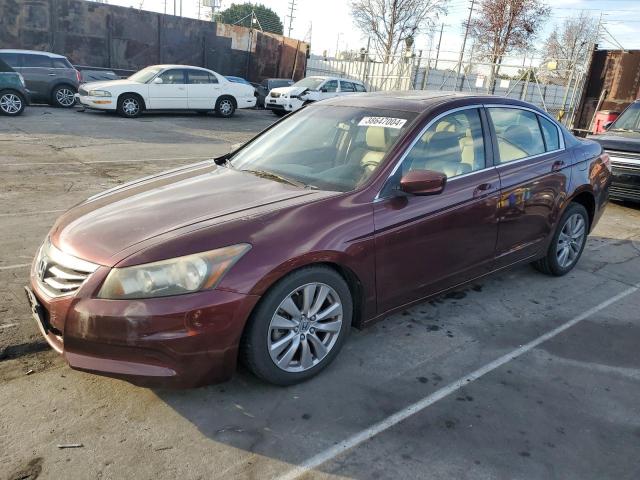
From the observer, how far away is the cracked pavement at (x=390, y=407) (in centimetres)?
251

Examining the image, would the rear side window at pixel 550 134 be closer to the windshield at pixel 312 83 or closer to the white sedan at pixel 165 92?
the white sedan at pixel 165 92

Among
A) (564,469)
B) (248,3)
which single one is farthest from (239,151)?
(248,3)

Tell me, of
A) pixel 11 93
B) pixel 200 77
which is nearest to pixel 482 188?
pixel 11 93

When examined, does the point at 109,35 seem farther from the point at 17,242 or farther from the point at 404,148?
the point at 404,148

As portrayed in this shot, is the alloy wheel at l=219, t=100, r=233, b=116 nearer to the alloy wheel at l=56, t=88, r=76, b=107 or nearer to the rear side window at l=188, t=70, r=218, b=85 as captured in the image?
the rear side window at l=188, t=70, r=218, b=85

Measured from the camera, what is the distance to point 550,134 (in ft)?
15.6

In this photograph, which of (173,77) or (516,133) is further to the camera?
(173,77)

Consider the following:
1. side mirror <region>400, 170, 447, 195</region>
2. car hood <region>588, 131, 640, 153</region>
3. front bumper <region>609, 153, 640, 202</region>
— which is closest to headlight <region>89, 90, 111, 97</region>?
car hood <region>588, 131, 640, 153</region>

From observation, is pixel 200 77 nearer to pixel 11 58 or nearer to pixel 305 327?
pixel 11 58

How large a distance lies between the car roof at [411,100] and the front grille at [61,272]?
2316 mm

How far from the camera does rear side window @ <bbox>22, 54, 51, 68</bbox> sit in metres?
15.7

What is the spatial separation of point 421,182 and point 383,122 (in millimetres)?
705

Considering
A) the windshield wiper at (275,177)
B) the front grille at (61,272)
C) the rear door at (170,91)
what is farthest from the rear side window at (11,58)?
the front grille at (61,272)

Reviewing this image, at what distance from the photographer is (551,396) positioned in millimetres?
3139
